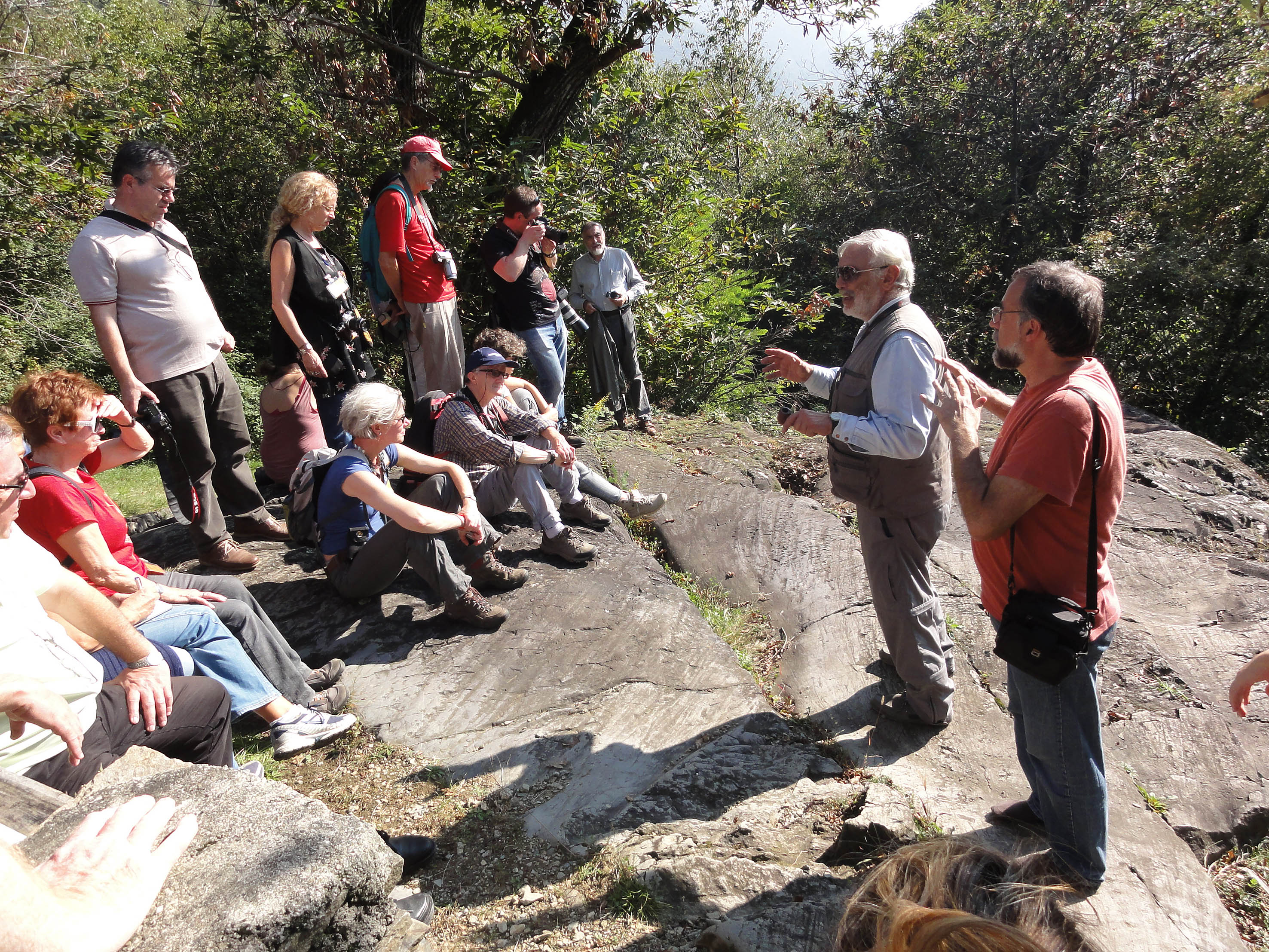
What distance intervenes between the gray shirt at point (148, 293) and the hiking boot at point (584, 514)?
6.86ft

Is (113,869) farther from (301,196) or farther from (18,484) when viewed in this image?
(301,196)

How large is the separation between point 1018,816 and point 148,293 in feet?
14.2

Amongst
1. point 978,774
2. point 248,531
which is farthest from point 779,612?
point 248,531

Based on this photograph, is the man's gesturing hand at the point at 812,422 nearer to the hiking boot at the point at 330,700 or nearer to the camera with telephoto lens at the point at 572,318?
the hiking boot at the point at 330,700

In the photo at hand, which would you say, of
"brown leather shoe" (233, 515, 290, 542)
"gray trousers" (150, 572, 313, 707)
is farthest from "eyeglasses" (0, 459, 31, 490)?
"brown leather shoe" (233, 515, 290, 542)

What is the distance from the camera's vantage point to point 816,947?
2.13 meters

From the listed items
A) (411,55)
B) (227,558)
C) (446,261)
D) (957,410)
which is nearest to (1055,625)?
(957,410)

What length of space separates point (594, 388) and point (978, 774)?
4700 mm

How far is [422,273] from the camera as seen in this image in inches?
200

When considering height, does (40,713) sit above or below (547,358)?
below

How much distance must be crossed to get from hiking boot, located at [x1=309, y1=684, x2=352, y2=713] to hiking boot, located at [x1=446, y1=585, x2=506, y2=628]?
61 cm

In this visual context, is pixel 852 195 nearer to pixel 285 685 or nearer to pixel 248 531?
pixel 248 531

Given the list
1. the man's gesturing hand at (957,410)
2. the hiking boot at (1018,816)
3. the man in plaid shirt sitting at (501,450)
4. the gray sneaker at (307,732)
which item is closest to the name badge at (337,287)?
the man in plaid shirt sitting at (501,450)

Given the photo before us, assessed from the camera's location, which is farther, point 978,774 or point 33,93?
point 33,93
